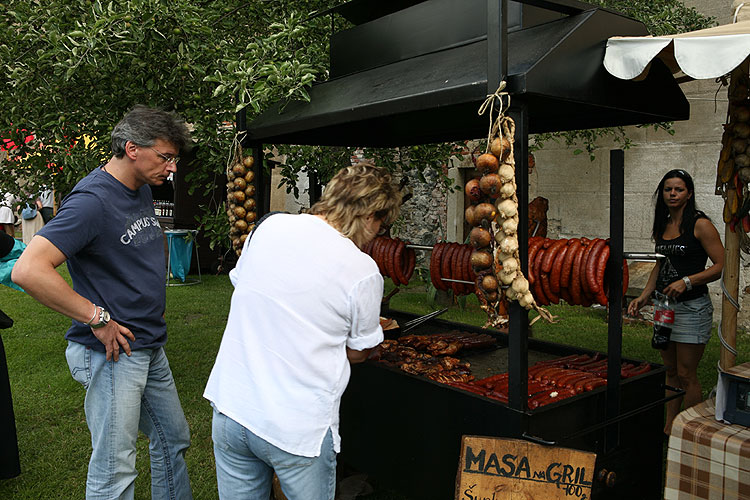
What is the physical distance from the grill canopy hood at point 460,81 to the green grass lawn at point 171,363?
244 cm

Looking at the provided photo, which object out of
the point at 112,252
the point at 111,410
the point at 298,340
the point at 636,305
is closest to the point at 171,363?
the point at 111,410

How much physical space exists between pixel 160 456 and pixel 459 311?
6.42 m

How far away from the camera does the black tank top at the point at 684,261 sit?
428 cm

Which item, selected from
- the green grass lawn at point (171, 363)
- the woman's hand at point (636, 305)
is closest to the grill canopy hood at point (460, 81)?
the woman's hand at point (636, 305)

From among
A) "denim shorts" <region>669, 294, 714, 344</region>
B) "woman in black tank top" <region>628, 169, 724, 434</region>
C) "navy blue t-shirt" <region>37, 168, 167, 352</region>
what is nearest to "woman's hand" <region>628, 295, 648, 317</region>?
"woman in black tank top" <region>628, 169, 724, 434</region>

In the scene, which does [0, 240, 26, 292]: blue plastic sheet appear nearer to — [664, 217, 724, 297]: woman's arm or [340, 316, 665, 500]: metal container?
[340, 316, 665, 500]: metal container

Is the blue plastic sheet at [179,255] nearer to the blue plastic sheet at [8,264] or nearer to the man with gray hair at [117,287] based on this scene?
the blue plastic sheet at [8,264]

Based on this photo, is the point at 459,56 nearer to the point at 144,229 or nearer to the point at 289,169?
the point at 144,229

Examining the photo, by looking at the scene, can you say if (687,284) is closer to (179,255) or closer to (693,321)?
(693,321)

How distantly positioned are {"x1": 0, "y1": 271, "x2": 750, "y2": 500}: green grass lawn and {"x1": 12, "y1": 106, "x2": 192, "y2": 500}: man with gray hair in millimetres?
1393

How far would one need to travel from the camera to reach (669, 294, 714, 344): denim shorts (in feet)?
13.9

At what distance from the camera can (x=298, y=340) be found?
195cm

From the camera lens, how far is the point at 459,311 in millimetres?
8977

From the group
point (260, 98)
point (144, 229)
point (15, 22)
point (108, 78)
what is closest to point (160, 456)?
point (144, 229)
